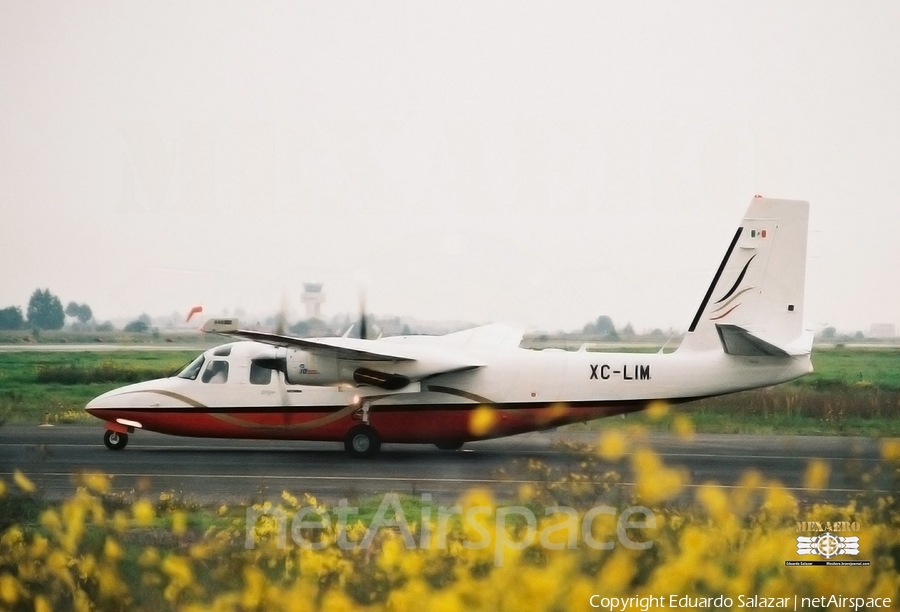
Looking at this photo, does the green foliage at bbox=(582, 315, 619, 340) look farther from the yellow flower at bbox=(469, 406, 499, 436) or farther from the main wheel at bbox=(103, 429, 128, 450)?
the main wheel at bbox=(103, 429, 128, 450)

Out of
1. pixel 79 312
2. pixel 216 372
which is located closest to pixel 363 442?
pixel 216 372

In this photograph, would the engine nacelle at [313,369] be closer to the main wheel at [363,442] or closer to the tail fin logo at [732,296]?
the main wheel at [363,442]

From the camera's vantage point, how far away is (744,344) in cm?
1330

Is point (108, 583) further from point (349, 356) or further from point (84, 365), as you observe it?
point (84, 365)

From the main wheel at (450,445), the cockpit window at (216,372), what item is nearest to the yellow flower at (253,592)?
the main wheel at (450,445)

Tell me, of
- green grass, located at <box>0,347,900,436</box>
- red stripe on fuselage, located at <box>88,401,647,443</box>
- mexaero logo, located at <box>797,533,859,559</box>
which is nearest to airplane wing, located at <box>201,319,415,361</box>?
red stripe on fuselage, located at <box>88,401,647,443</box>

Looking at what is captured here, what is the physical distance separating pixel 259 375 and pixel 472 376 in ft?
10.7

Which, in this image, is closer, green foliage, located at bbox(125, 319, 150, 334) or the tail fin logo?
green foliage, located at bbox(125, 319, 150, 334)

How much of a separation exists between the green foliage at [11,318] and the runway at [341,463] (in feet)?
4.48

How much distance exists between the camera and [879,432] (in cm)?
1270

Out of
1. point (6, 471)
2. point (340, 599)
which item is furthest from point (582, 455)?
point (6, 471)

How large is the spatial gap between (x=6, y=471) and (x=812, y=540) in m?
8.48

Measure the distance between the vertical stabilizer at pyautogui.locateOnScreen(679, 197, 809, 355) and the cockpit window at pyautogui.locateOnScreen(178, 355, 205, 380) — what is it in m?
7.66

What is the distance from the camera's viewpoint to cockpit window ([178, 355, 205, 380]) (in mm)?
15312
